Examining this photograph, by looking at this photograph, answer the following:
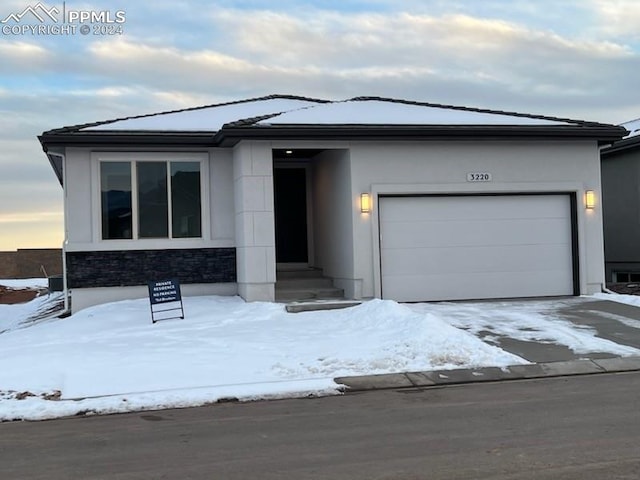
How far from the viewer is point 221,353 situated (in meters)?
9.57

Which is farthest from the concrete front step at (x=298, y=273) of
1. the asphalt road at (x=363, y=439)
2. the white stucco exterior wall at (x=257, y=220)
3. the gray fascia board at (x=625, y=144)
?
the gray fascia board at (x=625, y=144)

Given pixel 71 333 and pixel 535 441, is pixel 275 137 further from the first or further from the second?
pixel 535 441

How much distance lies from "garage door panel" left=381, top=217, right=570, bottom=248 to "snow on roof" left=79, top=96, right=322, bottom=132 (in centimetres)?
482

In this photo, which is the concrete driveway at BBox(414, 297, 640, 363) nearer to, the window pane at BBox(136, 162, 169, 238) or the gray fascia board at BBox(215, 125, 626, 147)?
the gray fascia board at BBox(215, 125, 626, 147)

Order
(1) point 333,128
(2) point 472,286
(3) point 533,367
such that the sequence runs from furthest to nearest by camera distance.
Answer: (2) point 472,286
(1) point 333,128
(3) point 533,367

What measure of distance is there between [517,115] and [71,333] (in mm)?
11532

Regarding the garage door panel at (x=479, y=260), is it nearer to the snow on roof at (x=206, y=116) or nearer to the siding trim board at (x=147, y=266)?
the siding trim board at (x=147, y=266)

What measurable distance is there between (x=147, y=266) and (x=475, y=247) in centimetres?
746

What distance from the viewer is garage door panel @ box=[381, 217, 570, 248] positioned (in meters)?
14.5

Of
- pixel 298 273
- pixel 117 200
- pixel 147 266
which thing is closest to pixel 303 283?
pixel 298 273

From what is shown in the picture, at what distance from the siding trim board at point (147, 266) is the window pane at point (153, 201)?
514 millimetres

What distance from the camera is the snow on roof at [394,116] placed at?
46.2ft

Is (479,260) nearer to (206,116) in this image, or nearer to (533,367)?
(533,367)

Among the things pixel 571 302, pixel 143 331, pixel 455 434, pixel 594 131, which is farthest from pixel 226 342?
pixel 594 131
